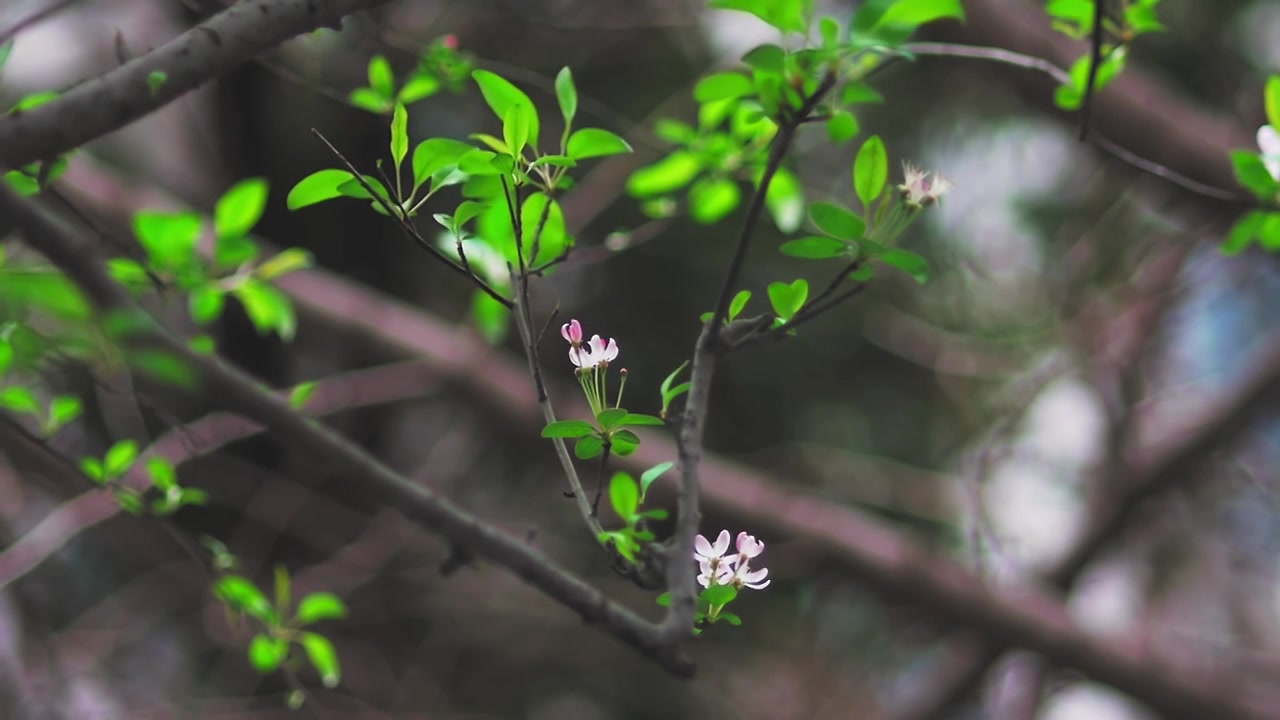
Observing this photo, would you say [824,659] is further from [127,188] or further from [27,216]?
[27,216]

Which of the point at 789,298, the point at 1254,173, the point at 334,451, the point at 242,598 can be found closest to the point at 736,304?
the point at 789,298

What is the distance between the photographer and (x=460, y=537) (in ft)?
1.76

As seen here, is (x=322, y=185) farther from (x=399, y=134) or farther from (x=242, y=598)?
(x=242, y=598)

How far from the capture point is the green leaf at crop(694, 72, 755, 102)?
1.48ft

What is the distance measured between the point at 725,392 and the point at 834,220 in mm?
1691

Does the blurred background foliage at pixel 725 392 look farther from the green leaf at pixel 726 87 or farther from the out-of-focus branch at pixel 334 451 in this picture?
the green leaf at pixel 726 87

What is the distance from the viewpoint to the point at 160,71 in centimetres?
47

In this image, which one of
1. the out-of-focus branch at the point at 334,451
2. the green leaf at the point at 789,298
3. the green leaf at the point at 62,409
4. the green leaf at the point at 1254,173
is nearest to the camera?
the out-of-focus branch at the point at 334,451

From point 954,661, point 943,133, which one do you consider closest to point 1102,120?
point 943,133

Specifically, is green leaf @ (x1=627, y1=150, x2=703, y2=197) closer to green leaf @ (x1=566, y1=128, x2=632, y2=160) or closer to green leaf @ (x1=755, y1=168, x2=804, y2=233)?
green leaf @ (x1=755, y1=168, x2=804, y2=233)

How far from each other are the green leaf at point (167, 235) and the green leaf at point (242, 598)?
0.76 ft

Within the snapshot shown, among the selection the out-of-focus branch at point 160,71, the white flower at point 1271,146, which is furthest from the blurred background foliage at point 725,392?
the out-of-focus branch at point 160,71

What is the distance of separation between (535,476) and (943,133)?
1162 millimetres

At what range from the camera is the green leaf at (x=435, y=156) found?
462 millimetres
